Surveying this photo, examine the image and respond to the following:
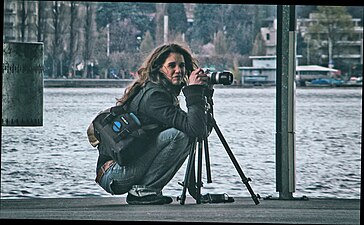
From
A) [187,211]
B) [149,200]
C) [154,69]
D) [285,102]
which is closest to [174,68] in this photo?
[154,69]

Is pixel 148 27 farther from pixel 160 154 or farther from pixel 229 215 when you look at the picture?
pixel 229 215

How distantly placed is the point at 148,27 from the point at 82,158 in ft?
4.69

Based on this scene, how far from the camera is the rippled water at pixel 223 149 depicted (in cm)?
954

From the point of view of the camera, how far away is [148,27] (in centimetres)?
978

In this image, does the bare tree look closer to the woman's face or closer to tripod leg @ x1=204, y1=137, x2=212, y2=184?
the woman's face

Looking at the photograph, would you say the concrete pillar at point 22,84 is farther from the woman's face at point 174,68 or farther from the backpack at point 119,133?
the woman's face at point 174,68

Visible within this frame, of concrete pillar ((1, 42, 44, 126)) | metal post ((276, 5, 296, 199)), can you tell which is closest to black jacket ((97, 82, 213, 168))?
metal post ((276, 5, 296, 199))

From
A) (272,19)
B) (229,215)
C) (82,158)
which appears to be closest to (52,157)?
(82,158)

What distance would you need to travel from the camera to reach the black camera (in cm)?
946

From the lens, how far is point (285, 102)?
965cm

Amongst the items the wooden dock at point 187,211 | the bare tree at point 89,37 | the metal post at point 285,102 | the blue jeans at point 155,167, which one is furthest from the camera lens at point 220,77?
the bare tree at point 89,37

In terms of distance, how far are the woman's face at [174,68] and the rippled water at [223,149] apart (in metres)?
0.40

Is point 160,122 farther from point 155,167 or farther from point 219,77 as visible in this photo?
Result: point 219,77

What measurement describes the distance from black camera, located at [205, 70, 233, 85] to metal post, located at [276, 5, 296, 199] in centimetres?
50
